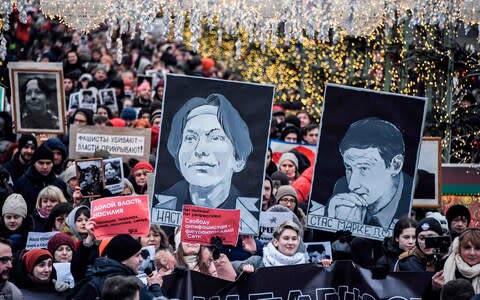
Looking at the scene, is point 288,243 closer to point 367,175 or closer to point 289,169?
point 367,175

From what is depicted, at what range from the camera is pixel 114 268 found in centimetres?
1141

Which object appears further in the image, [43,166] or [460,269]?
[43,166]

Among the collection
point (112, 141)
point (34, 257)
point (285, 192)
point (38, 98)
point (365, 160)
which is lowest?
point (34, 257)

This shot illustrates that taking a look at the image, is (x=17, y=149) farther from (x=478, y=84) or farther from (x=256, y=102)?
(x=478, y=84)

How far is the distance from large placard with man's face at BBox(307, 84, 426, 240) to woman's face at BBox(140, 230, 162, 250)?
1488 mm

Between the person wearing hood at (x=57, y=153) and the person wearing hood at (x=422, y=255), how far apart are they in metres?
6.11

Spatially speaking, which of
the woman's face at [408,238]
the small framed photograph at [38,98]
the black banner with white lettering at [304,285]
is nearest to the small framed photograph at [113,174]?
the small framed photograph at [38,98]

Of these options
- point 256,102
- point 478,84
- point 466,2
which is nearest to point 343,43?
point 478,84

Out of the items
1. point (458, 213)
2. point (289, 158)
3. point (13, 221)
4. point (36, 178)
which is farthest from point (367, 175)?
point (36, 178)

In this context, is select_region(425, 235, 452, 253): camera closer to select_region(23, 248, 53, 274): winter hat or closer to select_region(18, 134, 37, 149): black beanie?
select_region(23, 248, 53, 274): winter hat

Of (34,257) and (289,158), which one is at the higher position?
(289,158)

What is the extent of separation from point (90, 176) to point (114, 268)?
483 centimetres

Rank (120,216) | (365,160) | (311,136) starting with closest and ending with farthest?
(120,216) < (365,160) < (311,136)

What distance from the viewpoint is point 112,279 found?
1023 centimetres
